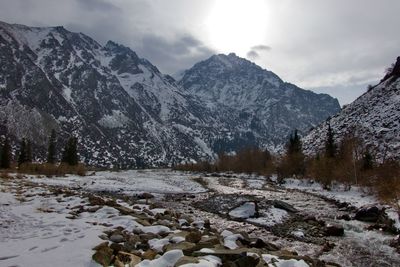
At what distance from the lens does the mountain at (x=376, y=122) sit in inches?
4811

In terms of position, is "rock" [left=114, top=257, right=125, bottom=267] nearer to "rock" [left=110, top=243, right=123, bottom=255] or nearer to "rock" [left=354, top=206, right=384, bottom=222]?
"rock" [left=110, top=243, right=123, bottom=255]

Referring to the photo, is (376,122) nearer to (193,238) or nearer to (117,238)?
(193,238)

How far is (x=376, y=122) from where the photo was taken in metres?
140

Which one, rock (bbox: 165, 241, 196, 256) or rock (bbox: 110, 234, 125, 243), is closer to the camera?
rock (bbox: 165, 241, 196, 256)

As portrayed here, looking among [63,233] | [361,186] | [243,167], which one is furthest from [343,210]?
[243,167]

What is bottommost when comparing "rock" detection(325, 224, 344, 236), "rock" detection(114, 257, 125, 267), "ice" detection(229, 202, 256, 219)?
"rock" detection(325, 224, 344, 236)

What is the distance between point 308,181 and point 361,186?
22888mm

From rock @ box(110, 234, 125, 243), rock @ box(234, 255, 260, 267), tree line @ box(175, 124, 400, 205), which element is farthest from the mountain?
rock @ box(234, 255, 260, 267)

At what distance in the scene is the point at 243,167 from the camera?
16300cm

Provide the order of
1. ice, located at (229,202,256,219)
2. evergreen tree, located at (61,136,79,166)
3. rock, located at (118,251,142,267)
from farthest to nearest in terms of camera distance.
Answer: evergreen tree, located at (61,136,79,166) → ice, located at (229,202,256,219) → rock, located at (118,251,142,267)

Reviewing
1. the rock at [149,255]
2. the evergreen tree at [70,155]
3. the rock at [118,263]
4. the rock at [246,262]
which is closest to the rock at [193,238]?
the rock at [149,255]

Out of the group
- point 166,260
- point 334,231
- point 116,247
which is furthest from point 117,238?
point 334,231

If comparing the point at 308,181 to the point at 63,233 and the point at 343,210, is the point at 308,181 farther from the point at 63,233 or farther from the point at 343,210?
the point at 63,233

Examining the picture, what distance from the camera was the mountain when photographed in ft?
401
